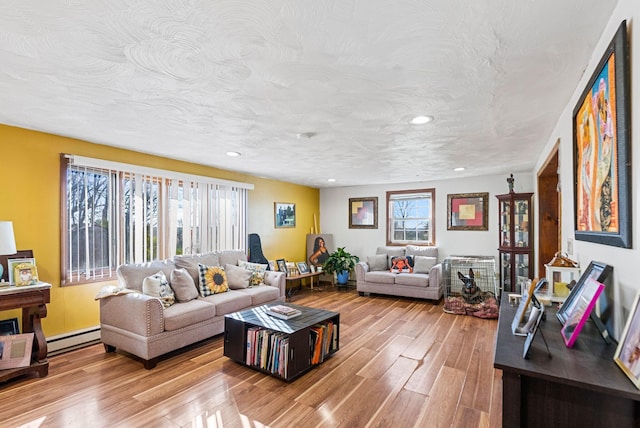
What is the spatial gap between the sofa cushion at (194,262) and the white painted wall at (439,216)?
349 cm

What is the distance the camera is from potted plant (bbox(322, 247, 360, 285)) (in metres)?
6.55

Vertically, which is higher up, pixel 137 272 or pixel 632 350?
pixel 632 350

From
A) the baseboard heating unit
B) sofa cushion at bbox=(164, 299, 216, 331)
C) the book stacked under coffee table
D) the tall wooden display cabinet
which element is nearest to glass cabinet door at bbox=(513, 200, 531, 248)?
the tall wooden display cabinet

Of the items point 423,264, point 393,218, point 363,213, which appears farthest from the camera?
point 363,213

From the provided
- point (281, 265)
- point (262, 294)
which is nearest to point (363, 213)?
point (281, 265)

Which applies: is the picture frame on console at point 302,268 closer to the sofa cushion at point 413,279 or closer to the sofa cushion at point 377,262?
the sofa cushion at point 377,262

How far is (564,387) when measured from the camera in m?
1.17

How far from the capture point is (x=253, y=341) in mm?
2902

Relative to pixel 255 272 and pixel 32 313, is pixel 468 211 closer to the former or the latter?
pixel 255 272

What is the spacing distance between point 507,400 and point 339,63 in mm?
1724

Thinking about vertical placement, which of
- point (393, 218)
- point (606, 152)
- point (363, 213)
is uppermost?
point (606, 152)

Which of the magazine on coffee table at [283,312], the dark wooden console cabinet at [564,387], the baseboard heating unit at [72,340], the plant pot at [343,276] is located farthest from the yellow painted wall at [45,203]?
the plant pot at [343,276]

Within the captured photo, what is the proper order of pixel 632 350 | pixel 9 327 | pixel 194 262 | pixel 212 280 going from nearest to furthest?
pixel 632 350
pixel 9 327
pixel 212 280
pixel 194 262

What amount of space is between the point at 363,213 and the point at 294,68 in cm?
542
